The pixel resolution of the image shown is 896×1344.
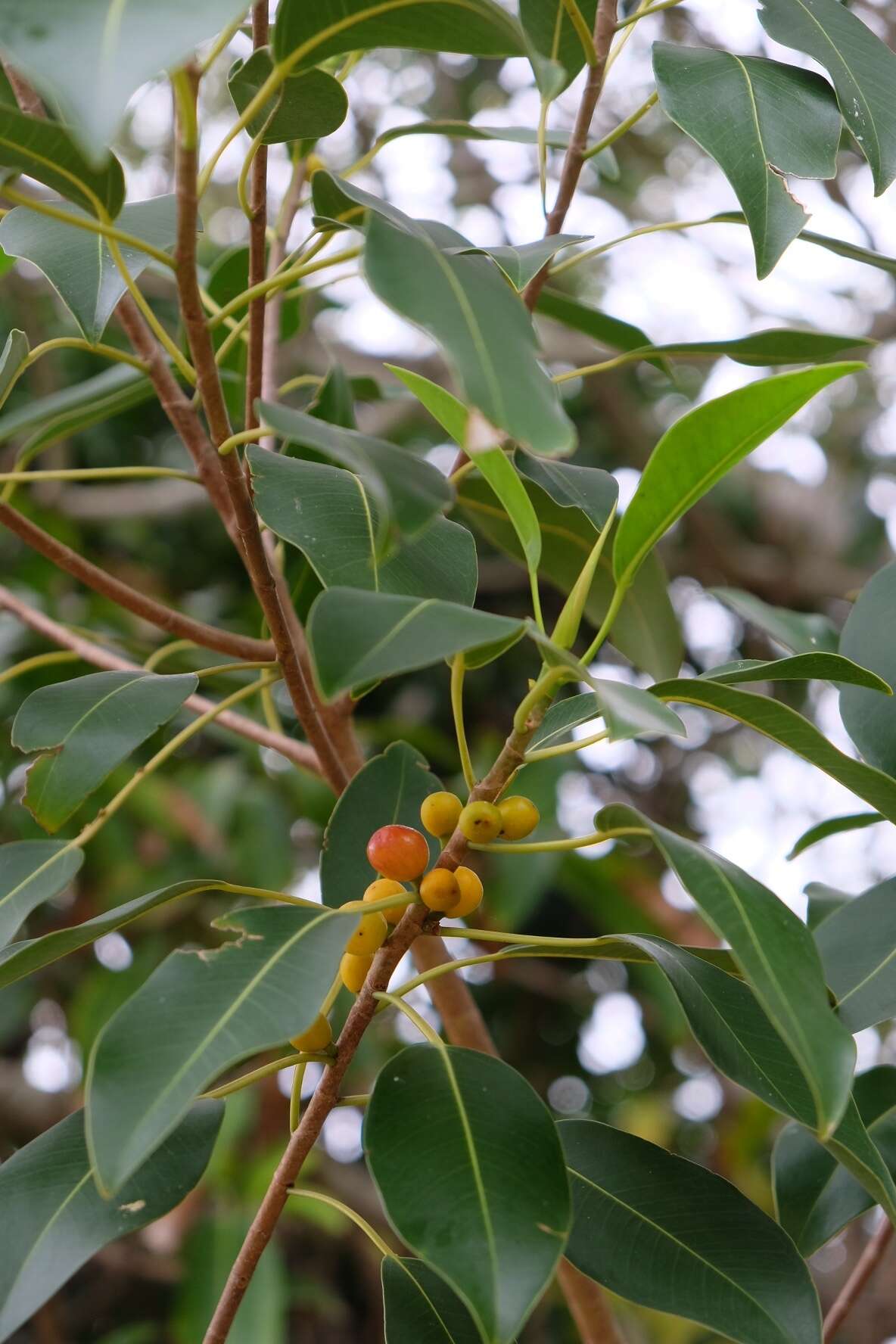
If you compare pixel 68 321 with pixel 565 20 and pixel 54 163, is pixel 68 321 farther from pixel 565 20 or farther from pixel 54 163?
pixel 54 163

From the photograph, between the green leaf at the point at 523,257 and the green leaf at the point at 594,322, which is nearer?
the green leaf at the point at 523,257

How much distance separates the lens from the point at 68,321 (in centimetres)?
225

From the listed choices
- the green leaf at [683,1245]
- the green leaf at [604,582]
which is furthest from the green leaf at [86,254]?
the green leaf at [683,1245]

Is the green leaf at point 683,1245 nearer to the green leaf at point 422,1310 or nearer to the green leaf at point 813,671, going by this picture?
the green leaf at point 422,1310

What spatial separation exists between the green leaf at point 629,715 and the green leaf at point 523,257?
0.72ft

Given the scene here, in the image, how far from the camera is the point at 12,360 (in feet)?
1.99

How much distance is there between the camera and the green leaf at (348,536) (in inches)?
20.7

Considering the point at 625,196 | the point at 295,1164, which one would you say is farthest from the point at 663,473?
the point at 625,196

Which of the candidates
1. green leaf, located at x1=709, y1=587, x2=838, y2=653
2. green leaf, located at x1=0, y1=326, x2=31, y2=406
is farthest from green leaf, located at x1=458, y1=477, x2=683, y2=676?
green leaf, located at x1=0, y1=326, x2=31, y2=406

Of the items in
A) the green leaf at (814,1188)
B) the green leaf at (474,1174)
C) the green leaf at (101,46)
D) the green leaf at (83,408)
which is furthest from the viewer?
the green leaf at (83,408)

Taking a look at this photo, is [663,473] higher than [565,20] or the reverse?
the reverse

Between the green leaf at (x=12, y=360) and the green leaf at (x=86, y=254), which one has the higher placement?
the green leaf at (x=86, y=254)

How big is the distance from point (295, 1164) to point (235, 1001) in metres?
0.16

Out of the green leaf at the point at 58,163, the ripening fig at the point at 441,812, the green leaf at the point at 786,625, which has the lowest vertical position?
the green leaf at the point at 786,625
